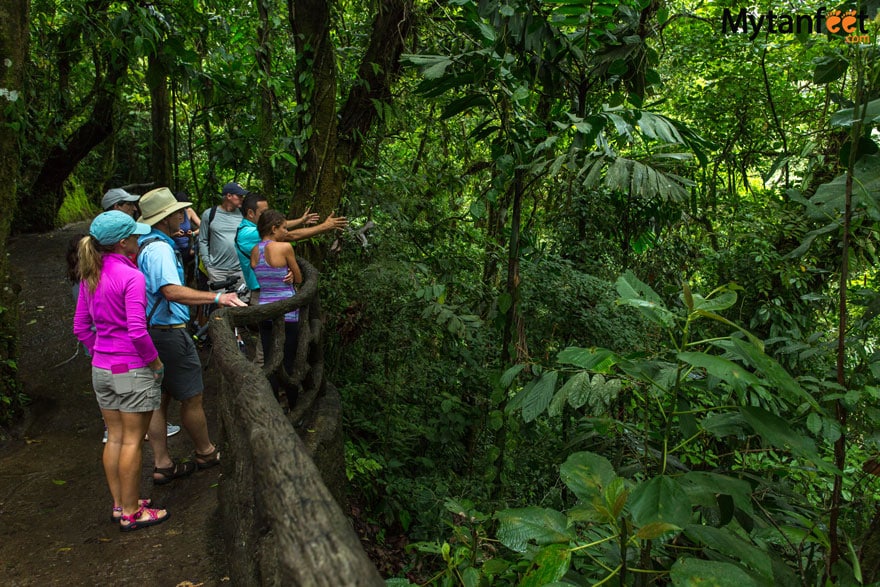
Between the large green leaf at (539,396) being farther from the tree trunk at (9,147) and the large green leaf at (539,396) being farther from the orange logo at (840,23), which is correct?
the tree trunk at (9,147)

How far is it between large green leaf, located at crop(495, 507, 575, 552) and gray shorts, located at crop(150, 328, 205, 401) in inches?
105

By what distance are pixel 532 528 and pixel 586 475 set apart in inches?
8.4

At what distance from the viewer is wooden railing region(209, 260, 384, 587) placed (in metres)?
1.25

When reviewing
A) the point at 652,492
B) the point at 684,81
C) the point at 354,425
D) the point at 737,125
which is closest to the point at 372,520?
the point at 354,425

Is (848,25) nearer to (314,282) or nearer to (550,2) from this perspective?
(550,2)

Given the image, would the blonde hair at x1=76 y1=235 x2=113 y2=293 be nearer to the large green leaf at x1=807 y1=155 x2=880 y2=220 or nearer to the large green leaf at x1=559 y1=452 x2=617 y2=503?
the large green leaf at x1=559 y1=452 x2=617 y2=503

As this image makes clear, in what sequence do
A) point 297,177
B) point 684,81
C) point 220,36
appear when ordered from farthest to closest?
1. point 684,81
2. point 220,36
3. point 297,177

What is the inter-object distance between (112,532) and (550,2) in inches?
150

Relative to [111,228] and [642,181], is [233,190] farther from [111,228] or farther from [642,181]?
[642,181]

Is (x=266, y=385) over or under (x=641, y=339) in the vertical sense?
over

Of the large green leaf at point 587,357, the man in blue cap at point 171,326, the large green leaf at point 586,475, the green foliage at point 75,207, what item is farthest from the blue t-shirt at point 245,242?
the green foliage at point 75,207

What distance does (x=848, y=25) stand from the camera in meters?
2.16

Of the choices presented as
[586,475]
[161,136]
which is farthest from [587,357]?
[161,136]

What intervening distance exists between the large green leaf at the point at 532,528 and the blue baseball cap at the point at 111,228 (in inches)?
103
